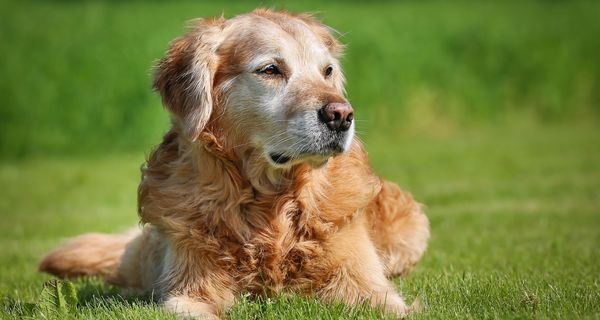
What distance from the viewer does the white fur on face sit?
5.11 meters

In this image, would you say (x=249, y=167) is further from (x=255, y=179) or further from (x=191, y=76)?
(x=191, y=76)

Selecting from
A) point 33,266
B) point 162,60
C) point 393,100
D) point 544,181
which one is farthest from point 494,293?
point 393,100

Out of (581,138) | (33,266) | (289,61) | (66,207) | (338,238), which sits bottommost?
(581,138)

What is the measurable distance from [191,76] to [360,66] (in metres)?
14.8

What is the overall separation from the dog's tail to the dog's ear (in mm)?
1901

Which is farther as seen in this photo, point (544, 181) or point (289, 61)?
point (544, 181)

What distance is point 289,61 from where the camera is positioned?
5.43 metres

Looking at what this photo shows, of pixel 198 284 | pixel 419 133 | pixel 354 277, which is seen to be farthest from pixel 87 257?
pixel 419 133

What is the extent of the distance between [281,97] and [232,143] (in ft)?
1.41

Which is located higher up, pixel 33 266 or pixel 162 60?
pixel 162 60

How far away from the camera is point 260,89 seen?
5371 mm

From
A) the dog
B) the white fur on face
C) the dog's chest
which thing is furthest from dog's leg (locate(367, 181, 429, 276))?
the white fur on face

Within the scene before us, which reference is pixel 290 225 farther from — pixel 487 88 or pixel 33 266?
pixel 487 88

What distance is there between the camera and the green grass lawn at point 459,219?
5.11m
